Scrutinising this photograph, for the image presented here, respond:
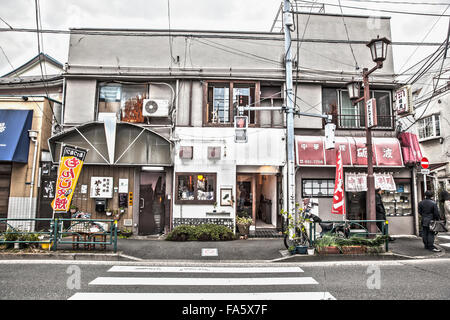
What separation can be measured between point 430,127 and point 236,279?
1897 centimetres

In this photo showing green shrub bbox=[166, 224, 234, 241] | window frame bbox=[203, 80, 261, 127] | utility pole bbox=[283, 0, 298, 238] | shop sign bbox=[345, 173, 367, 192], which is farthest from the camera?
window frame bbox=[203, 80, 261, 127]

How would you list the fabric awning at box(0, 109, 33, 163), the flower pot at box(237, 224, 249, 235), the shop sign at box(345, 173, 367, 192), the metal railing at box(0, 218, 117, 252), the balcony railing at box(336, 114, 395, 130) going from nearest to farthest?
the metal railing at box(0, 218, 117, 252), the fabric awning at box(0, 109, 33, 163), the flower pot at box(237, 224, 249, 235), the shop sign at box(345, 173, 367, 192), the balcony railing at box(336, 114, 395, 130)

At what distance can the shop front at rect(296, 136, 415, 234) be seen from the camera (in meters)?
11.5

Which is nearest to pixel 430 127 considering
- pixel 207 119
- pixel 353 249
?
pixel 353 249

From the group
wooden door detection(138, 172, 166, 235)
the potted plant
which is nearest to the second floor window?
wooden door detection(138, 172, 166, 235)

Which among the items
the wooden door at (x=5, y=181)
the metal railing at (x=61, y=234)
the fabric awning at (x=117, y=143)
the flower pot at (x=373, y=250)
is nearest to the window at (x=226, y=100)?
the fabric awning at (x=117, y=143)

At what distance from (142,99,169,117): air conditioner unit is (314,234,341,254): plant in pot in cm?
852

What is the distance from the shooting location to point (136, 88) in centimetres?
1246

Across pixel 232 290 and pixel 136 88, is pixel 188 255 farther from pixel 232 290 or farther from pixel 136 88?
pixel 136 88

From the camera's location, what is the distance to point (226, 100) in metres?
12.3

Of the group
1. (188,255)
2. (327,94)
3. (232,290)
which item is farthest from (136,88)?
(232,290)

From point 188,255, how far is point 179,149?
500cm

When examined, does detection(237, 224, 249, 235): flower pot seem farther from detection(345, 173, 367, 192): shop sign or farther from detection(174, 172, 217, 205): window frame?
detection(345, 173, 367, 192): shop sign

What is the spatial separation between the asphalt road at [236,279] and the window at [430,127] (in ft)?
43.1
